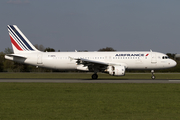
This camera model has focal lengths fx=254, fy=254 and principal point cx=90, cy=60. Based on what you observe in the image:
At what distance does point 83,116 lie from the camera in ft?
36.8

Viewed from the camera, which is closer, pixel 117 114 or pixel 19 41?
pixel 117 114

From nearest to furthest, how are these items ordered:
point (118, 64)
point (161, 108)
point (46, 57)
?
1. point (161, 108)
2. point (118, 64)
3. point (46, 57)

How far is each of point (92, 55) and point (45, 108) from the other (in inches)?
1007

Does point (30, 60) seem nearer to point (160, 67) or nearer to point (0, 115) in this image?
point (160, 67)

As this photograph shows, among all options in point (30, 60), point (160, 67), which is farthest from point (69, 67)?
point (160, 67)

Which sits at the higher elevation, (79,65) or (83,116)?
(79,65)

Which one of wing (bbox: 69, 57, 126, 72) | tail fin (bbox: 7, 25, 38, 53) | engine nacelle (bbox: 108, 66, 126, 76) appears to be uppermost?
tail fin (bbox: 7, 25, 38, 53)

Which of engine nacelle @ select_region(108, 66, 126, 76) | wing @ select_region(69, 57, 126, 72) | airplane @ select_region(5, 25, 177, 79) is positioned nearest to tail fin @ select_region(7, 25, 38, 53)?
airplane @ select_region(5, 25, 177, 79)

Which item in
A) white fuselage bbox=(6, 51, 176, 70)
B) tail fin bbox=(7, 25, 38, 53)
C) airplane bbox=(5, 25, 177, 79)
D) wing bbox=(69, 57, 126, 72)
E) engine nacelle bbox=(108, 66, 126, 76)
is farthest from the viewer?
tail fin bbox=(7, 25, 38, 53)

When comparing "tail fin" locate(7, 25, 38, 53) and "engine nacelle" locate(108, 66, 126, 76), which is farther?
"tail fin" locate(7, 25, 38, 53)

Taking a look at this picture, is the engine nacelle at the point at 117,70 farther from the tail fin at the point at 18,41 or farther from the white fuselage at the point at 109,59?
the tail fin at the point at 18,41

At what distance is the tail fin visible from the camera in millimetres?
41031

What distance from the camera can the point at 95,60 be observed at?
124 ft

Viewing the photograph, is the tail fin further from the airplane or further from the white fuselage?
the white fuselage
